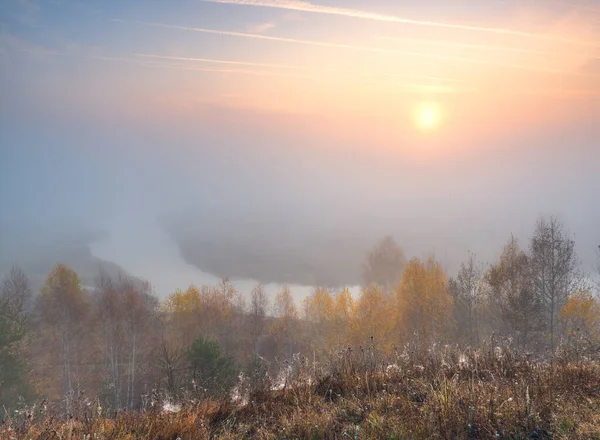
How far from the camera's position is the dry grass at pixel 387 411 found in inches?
213

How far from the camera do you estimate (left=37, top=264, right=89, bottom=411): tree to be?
183 feet

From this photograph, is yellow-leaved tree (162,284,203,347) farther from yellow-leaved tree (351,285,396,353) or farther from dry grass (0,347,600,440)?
dry grass (0,347,600,440)

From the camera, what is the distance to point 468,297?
49.3 metres

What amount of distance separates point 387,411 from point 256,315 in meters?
55.7

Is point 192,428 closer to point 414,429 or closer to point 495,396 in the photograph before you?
point 414,429

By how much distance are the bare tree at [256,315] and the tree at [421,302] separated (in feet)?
58.3

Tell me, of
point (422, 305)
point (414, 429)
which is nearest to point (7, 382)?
point (422, 305)

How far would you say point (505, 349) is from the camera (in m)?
8.73

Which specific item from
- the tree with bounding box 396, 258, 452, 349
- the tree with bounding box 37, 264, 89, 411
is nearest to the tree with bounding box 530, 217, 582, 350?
the tree with bounding box 396, 258, 452, 349

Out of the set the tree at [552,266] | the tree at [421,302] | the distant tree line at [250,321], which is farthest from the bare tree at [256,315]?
the tree at [552,266]

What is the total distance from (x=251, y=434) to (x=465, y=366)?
4069mm

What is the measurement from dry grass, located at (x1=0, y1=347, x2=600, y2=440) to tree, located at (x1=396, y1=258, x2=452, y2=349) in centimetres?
4215

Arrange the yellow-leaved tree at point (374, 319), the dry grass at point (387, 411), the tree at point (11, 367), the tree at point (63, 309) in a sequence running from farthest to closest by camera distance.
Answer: the tree at point (63, 309) → the yellow-leaved tree at point (374, 319) → the tree at point (11, 367) → the dry grass at point (387, 411)

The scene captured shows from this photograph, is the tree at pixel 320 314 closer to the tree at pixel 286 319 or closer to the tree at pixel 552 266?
→ the tree at pixel 286 319
